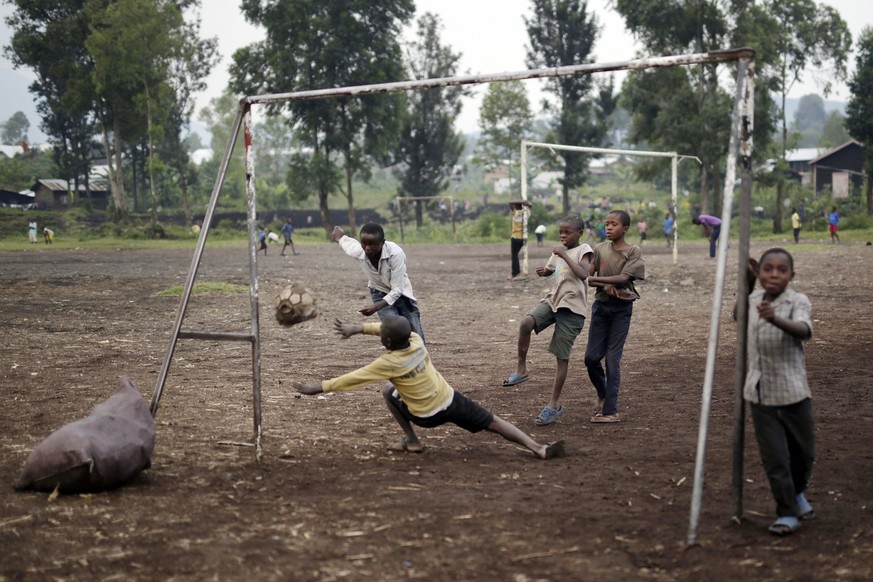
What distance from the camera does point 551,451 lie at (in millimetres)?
6234

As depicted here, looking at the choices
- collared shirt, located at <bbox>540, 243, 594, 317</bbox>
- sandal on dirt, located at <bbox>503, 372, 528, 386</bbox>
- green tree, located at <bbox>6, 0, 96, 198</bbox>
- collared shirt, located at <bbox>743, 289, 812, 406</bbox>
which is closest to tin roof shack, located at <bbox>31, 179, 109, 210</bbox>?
green tree, located at <bbox>6, 0, 96, 198</bbox>

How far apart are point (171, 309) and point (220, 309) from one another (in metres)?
0.81

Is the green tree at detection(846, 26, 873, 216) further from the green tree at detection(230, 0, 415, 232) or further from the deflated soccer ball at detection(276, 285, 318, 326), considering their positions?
the deflated soccer ball at detection(276, 285, 318, 326)

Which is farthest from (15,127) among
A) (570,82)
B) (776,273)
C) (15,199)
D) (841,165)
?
(776,273)

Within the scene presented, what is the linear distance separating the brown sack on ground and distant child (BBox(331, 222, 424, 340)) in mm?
2260

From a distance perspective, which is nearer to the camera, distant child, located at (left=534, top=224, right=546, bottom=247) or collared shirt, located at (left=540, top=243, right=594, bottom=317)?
collared shirt, located at (left=540, top=243, right=594, bottom=317)

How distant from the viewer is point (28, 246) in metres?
38.7

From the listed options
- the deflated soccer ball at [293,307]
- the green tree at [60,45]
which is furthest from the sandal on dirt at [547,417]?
the green tree at [60,45]

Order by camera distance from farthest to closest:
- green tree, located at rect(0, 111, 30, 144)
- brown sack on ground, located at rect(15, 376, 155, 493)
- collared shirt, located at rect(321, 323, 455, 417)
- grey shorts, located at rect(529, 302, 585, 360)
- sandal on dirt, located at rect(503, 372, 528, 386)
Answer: green tree, located at rect(0, 111, 30, 144), sandal on dirt, located at rect(503, 372, 528, 386), grey shorts, located at rect(529, 302, 585, 360), collared shirt, located at rect(321, 323, 455, 417), brown sack on ground, located at rect(15, 376, 155, 493)

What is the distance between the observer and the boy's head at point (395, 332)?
6109 millimetres

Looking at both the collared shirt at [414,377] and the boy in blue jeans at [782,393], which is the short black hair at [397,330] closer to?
the collared shirt at [414,377]

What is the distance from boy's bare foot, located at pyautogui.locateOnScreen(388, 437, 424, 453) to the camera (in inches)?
255

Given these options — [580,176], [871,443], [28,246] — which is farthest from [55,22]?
[871,443]

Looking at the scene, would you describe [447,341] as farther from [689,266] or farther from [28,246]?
[28,246]
